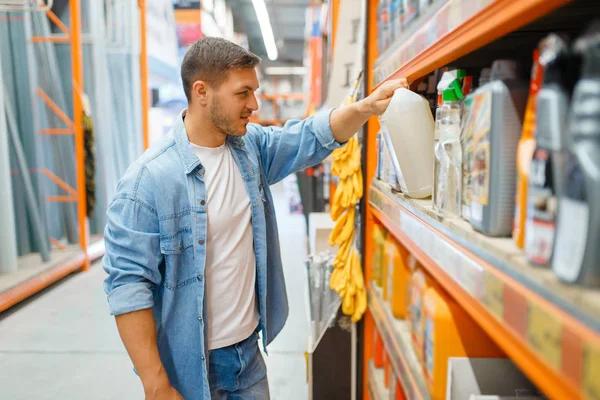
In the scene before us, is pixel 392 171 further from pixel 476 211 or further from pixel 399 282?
pixel 476 211

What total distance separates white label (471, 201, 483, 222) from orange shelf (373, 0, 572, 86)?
0.30 m

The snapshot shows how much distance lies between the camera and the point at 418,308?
4.57 ft

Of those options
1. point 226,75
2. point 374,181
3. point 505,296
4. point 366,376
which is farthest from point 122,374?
point 505,296

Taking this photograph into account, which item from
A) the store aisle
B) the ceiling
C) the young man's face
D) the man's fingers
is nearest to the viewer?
the man's fingers

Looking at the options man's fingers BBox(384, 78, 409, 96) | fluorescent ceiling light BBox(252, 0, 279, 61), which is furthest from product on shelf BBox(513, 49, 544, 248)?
fluorescent ceiling light BBox(252, 0, 279, 61)

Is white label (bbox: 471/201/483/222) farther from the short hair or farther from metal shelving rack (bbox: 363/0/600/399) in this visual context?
the short hair

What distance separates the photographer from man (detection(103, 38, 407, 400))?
1.48 m

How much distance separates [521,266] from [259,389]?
A: 128 centimetres

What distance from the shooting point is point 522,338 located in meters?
0.67

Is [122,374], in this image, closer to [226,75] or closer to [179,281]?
[179,281]

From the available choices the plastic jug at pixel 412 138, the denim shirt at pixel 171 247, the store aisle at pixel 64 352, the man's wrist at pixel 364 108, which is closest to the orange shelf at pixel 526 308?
the plastic jug at pixel 412 138

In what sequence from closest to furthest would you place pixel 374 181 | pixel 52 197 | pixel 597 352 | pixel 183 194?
1. pixel 597 352
2. pixel 183 194
3. pixel 374 181
4. pixel 52 197

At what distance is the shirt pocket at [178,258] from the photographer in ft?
5.07

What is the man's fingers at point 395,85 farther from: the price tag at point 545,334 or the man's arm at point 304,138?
Result: the price tag at point 545,334
